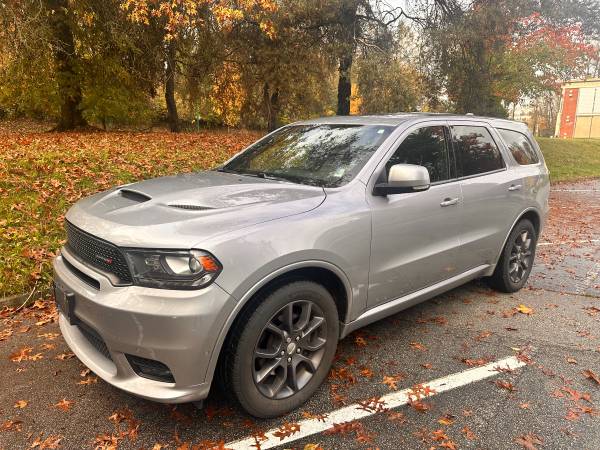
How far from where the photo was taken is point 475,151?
4246 mm

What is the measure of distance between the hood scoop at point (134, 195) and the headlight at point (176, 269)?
0.63 m

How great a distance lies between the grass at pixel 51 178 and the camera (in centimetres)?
482

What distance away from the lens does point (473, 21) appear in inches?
527

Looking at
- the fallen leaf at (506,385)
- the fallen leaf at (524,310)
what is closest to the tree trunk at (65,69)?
the fallen leaf at (524,310)

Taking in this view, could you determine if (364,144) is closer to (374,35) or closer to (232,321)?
(232,321)

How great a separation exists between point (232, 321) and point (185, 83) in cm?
1655

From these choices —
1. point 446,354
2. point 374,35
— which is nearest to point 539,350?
point 446,354

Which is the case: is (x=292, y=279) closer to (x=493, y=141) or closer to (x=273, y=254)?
(x=273, y=254)

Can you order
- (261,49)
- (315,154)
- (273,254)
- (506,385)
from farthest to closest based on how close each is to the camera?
(261,49), (315,154), (506,385), (273,254)

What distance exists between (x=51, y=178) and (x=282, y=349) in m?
5.73

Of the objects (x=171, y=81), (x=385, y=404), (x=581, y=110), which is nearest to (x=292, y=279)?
(x=385, y=404)

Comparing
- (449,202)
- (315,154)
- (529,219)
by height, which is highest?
(315,154)

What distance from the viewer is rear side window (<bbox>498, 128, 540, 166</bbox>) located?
474 centimetres

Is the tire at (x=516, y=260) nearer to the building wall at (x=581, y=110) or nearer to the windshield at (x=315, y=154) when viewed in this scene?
the windshield at (x=315, y=154)
